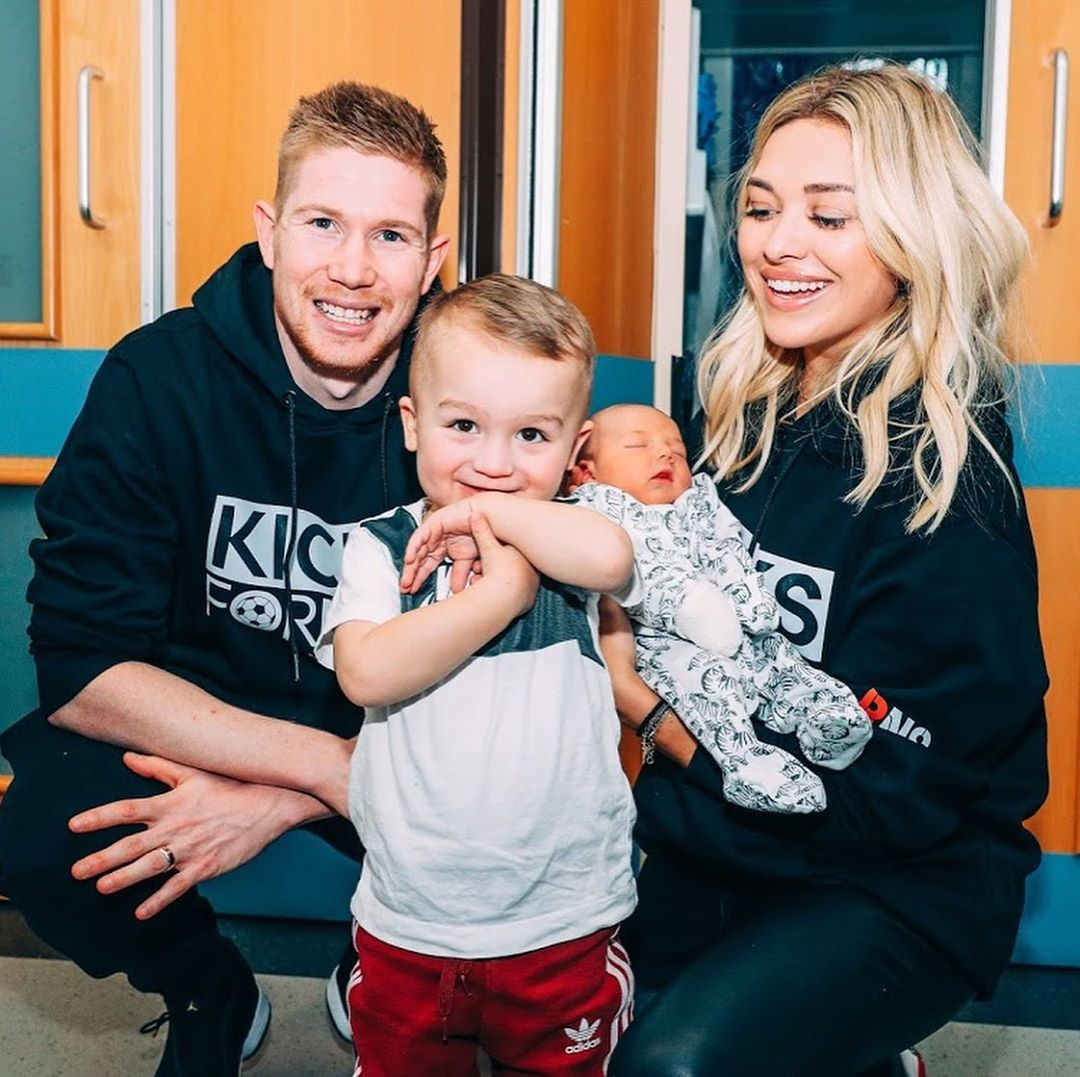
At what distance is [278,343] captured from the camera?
1805mm

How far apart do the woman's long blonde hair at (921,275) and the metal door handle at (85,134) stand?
1.22 meters

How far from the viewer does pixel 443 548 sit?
132 centimetres

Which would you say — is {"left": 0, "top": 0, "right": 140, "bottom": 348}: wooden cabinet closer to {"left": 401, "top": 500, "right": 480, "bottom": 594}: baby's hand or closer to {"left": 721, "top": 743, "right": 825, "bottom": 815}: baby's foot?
{"left": 401, "top": 500, "right": 480, "bottom": 594}: baby's hand

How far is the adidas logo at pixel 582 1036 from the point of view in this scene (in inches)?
52.7

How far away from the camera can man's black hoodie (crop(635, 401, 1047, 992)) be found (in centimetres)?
145

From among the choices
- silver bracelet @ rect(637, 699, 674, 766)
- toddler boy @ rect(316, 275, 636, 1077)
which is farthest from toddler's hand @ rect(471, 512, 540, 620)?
silver bracelet @ rect(637, 699, 674, 766)

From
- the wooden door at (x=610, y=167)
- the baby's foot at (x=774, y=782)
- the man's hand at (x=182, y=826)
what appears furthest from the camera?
the wooden door at (x=610, y=167)

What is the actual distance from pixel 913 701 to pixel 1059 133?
44.9 inches

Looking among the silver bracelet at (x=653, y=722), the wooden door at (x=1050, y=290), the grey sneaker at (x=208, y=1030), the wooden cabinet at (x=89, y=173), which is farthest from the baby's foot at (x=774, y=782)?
the wooden cabinet at (x=89, y=173)

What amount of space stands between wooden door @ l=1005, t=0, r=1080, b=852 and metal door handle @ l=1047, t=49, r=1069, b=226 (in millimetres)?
14

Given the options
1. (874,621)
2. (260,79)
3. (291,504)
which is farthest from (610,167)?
(874,621)

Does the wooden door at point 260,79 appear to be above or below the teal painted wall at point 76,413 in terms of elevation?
above

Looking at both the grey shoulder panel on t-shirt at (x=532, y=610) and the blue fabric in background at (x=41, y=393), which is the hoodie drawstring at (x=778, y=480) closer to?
the grey shoulder panel on t-shirt at (x=532, y=610)

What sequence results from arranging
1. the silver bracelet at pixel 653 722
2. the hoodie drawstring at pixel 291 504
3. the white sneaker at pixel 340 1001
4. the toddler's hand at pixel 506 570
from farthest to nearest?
the white sneaker at pixel 340 1001
the hoodie drawstring at pixel 291 504
the silver bracelet at pixel 653 722
the toddler's hand at pixel 506 570
